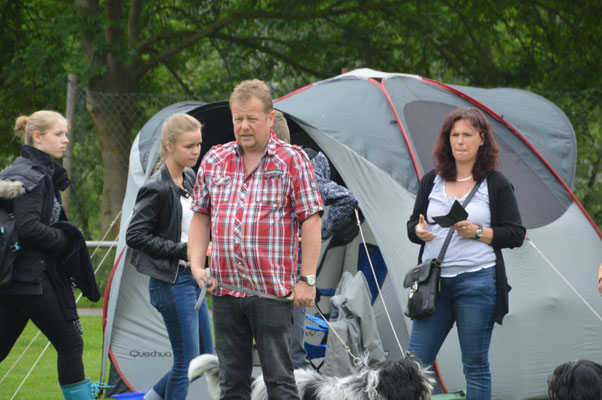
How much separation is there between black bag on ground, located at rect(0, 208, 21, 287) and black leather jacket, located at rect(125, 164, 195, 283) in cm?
55

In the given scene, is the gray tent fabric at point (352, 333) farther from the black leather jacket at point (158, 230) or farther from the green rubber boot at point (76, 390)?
the green rubber boot at point (76, 390)

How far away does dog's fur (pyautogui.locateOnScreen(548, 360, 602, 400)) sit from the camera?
132 inches

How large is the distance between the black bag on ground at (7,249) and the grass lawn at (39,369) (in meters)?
1.87

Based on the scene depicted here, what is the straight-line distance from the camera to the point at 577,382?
132 inches

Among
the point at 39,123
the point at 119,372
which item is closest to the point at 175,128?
the point at 39,123

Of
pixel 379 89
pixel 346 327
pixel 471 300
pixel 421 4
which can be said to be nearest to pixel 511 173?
pixel 379 89

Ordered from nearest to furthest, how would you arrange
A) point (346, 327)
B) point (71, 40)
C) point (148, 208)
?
1. point (148, 208)
2. point (346, 327)
3. point (71, 40)

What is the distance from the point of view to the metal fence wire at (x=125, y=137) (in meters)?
8.06

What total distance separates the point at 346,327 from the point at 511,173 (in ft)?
5.11

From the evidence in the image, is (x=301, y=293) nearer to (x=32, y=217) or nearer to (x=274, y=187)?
(x=274, y=187)

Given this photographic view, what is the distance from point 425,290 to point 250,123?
1.24 m

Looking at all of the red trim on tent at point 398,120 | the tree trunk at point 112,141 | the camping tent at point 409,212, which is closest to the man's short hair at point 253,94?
the camping tent at point 409,212

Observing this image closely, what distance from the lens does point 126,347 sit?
5.46 meters

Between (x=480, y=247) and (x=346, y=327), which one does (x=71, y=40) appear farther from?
(x=480, y=247)
